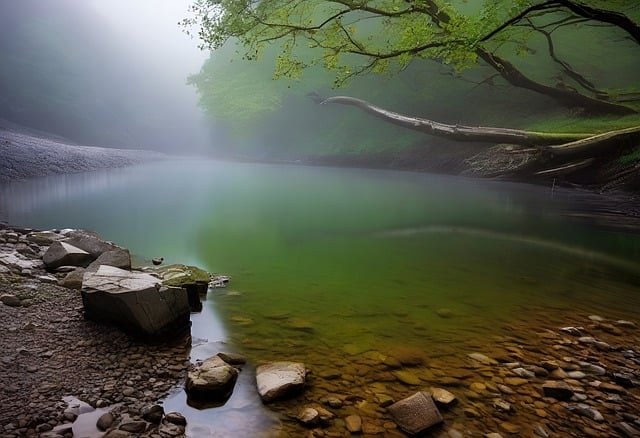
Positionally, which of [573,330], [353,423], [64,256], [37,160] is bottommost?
[353,423]

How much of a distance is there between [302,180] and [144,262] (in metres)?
18.9

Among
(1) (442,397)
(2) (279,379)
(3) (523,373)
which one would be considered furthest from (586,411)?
(2) (279,379)

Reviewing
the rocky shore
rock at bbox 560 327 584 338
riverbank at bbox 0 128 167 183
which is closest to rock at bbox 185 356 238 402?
the rocky shore

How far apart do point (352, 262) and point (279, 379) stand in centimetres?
513

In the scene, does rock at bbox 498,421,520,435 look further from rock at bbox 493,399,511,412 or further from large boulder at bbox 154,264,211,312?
large boulder at bbox 154,264,211,312

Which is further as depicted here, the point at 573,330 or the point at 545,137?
the point at 545,137

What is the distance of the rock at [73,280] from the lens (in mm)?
5766

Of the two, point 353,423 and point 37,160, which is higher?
point 37,160

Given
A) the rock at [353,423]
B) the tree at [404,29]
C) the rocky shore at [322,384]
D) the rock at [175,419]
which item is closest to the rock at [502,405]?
the rocky shore at [322,384]

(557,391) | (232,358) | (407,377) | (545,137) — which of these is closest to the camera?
(557,391)

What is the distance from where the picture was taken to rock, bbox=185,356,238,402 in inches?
146

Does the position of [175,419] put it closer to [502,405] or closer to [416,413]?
[416,413]

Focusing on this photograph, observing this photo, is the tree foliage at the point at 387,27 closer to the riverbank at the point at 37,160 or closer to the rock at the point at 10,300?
the rock at the point at 10,300

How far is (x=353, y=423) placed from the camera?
3.49 m
